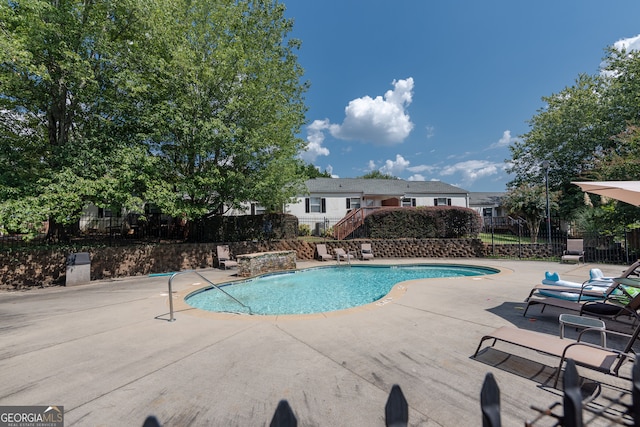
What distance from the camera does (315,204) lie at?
2733 centimetres

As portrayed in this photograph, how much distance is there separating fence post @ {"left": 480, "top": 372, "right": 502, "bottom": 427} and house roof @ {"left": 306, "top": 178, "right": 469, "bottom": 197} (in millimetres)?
25947

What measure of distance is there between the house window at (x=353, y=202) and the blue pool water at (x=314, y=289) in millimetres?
13292

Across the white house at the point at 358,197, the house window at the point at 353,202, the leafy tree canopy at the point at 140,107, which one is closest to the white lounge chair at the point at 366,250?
the leafy tree canopy at the point at 140,107

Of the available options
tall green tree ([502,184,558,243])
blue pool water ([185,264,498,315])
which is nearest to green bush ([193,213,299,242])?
blue pool water ([185,264,498,315])

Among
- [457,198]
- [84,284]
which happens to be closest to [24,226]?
[84,284]

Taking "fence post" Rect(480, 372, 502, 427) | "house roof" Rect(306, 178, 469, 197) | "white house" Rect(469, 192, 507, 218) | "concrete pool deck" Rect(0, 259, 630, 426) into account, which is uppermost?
"house roof" Rect(306, 178, 469, 197)

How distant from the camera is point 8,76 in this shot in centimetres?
950

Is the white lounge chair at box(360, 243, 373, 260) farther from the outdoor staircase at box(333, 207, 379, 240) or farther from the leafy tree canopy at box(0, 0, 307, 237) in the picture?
the leafy tree canopy at box(0, 0, 307, 237)

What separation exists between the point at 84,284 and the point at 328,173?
5145 centimetres

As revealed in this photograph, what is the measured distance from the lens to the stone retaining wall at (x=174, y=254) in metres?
9.82

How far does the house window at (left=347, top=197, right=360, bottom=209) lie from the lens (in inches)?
1080

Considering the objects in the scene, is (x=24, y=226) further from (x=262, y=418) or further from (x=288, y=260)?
(x=262, y=418)

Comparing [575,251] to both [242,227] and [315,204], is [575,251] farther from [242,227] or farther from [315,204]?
[315,204]

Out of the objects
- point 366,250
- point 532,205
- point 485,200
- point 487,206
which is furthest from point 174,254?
point 485,200
